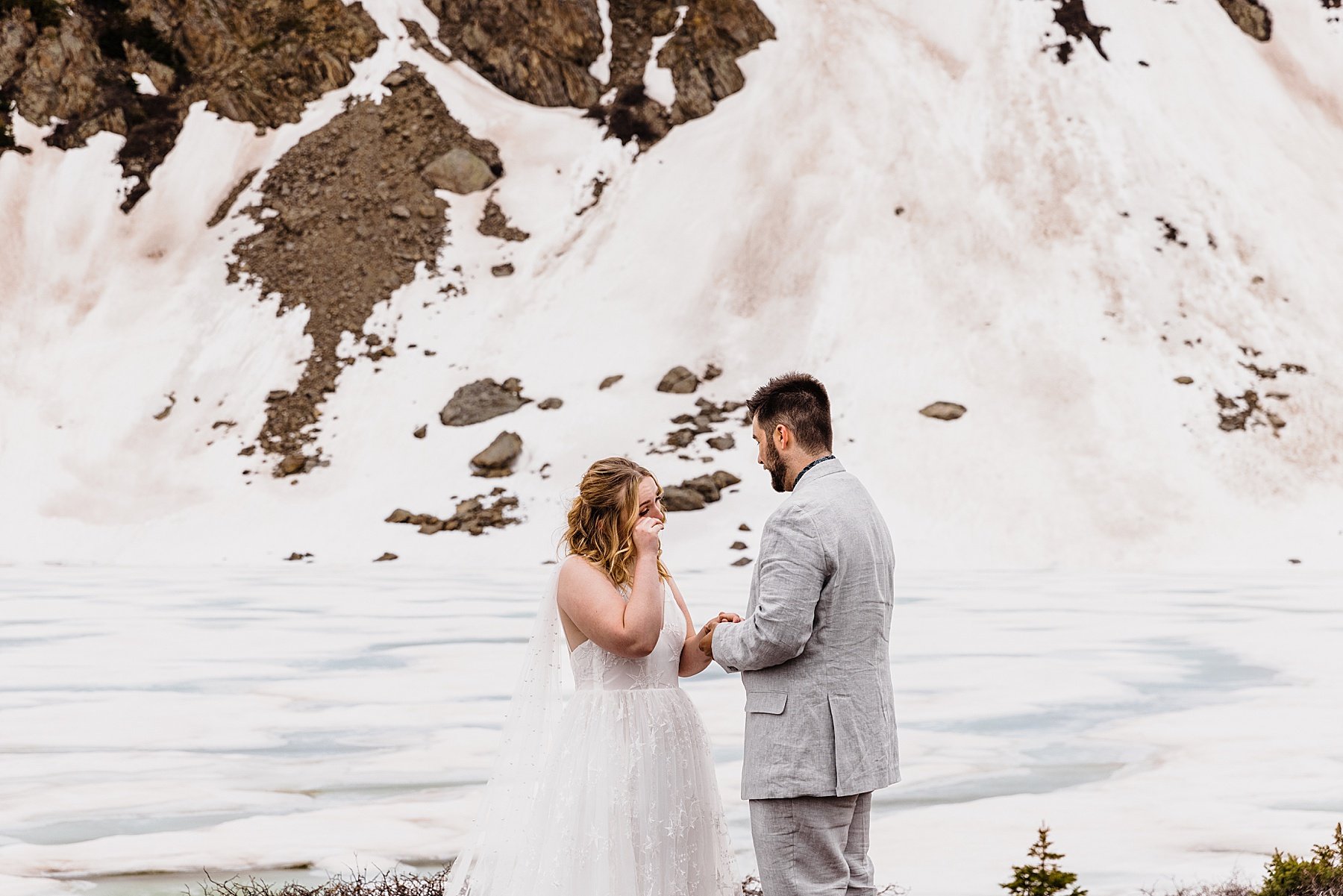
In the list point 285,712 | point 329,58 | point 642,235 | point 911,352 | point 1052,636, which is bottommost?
point 285,712

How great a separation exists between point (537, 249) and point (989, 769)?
29.9 m

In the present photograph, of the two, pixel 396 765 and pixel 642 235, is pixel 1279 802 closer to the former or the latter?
pixel 396 765

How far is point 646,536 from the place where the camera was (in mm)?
3635

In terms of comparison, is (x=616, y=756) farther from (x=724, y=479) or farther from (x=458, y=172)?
(x=458, y=172)

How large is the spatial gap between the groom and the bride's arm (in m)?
0.29

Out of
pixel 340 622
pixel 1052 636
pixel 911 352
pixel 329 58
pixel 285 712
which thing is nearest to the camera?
pixel 285 712

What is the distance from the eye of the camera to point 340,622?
1434 centimetres

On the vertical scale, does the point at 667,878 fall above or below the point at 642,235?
below

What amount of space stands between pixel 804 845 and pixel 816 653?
524mm

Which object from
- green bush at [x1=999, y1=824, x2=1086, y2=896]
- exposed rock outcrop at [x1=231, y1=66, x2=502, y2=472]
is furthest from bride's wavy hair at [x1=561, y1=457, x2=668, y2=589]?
exposed rock outcrop at [x1=231, y1=66, x2=502, y2=472]

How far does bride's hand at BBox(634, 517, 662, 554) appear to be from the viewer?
11.9 ft

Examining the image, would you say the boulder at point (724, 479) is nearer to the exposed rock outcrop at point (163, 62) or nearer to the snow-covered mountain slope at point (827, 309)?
the snow-covered mountain slope at point (827, 309)

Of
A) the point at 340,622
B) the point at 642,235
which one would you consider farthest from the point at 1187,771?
the point at 642,235

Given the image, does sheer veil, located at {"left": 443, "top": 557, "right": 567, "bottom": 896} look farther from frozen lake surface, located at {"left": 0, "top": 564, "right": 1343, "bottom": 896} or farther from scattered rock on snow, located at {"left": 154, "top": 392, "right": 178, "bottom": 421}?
scattered rock on snow, located at {"left": 154, "top": 392, "right": 178, "bottom": 421}
